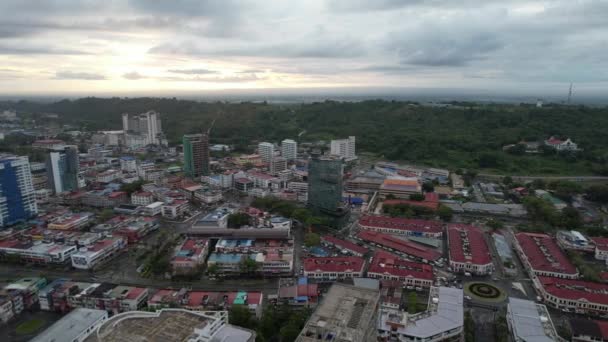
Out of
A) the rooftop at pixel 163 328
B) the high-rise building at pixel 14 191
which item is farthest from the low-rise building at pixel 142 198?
the rooftop at pixel 163 328

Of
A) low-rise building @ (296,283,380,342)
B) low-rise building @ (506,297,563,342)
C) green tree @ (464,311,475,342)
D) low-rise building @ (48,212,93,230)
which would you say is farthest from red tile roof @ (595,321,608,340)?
low-rise building @ (48,212,93,230)

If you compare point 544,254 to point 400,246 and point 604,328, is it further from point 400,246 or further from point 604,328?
point 400,246

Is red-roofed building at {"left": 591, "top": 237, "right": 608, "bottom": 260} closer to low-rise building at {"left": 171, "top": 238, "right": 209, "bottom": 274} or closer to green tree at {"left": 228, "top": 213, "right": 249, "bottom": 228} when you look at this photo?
green tree at {"left": 228, "top": 213, "right": 249, "bottom": 228}

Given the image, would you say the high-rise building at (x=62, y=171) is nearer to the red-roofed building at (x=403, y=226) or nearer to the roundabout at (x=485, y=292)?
the red-roofed building at (x=403, y=226)

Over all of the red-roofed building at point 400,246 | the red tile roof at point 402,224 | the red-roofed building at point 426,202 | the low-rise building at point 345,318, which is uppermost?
the low-rise building at point 345,318

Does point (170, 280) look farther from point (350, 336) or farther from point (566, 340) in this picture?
point (566, 340)

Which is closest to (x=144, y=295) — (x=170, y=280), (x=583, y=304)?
(x=170, y=280)
